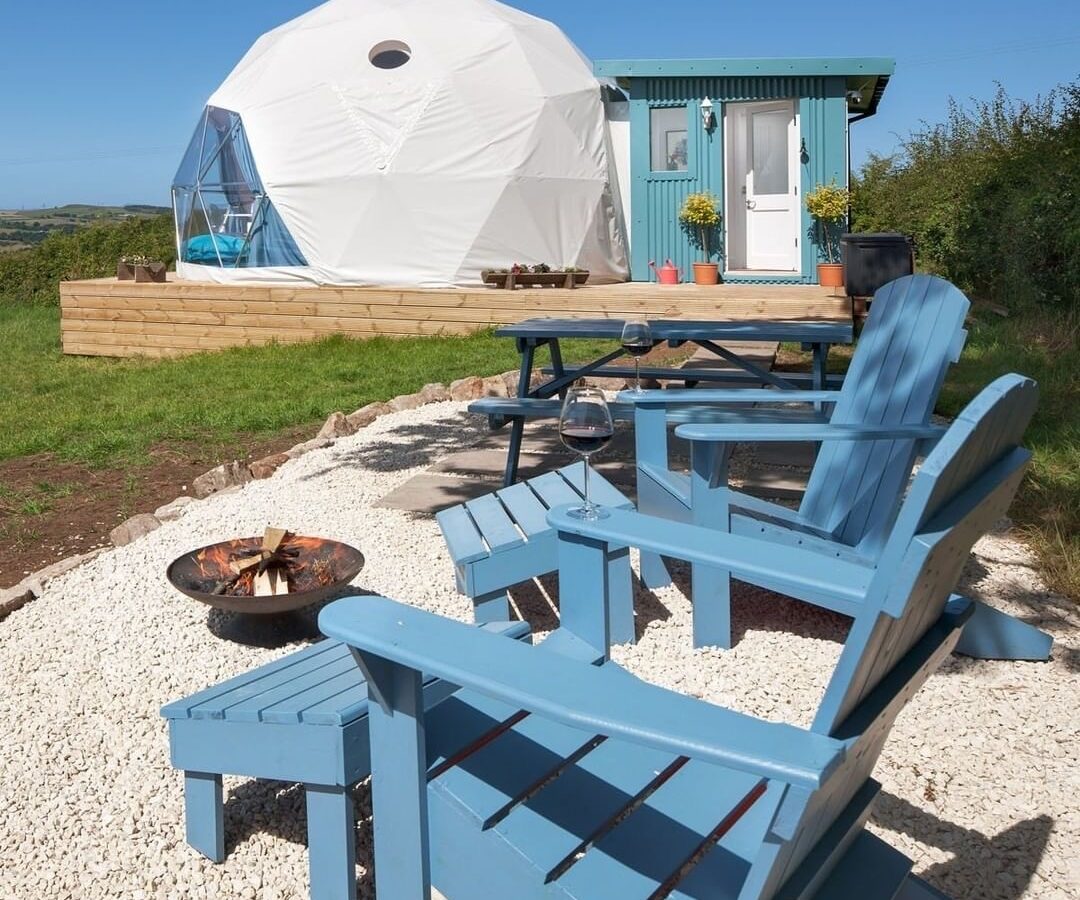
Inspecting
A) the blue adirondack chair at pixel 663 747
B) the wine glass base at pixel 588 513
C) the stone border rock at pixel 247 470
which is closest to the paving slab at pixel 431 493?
the stone border rock at pixel 247 470

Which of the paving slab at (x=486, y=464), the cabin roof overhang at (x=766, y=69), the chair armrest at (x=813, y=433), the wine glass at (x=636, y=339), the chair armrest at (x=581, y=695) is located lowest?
the paving slab at (x=486, y=464)

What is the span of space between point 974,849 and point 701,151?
41.3 feet

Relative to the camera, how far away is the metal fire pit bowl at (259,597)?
3672 millimetres

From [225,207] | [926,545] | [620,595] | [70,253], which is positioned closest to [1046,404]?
[620,595]

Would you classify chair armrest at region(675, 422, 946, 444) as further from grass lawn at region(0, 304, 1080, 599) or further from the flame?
the flame

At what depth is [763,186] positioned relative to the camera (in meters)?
14.5

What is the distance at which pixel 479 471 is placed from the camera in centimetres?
598

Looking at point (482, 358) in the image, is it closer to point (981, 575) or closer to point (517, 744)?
Answer: point (981, 575)

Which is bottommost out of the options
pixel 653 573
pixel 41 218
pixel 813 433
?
pixel 653 573

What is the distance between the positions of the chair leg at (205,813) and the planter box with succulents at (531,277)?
Answer: 1061 cm

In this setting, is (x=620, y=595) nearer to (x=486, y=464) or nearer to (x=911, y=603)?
(x=911, y=603)

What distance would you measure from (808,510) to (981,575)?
959mm

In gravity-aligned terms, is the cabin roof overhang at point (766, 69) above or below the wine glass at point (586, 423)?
above

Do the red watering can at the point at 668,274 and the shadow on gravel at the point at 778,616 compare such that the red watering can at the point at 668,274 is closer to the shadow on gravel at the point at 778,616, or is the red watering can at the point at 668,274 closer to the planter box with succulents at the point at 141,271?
the planter box with succulents at the point at 141,271
